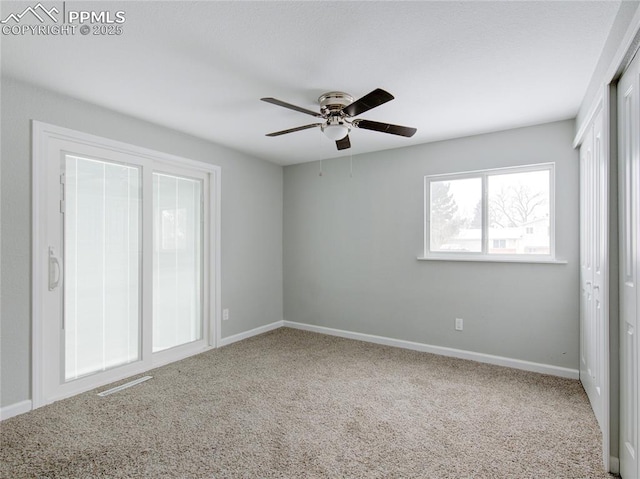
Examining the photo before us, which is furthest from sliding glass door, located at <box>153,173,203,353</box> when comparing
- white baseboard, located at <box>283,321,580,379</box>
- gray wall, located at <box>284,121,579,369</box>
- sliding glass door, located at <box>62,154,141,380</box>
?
white baseboard, located at <box>283,321,580,379</box>

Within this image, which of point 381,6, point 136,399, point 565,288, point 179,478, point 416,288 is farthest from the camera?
point 416,288

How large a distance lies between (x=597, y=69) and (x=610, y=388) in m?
1.97

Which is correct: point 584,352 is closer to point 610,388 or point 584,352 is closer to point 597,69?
point 610,388

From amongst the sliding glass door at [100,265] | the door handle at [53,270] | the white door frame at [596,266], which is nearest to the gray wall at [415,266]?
the white door frame at [596,266]

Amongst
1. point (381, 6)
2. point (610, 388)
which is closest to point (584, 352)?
point (610, 388)

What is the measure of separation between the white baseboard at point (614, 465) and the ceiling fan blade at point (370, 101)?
7.76ft

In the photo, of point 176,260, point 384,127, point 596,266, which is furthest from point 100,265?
point 596,266

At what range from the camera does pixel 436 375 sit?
10.6 ft

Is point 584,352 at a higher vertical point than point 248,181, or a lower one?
lower

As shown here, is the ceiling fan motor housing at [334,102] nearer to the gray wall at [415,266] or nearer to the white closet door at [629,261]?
the white closet door at [629,261]

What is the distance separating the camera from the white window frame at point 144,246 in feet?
8.33

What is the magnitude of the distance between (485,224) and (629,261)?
78.3 inches

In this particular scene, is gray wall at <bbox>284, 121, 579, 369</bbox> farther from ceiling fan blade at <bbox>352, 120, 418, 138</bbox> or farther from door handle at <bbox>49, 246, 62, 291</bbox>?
door handle at <bbox>49, 246, 62, 291</bbox>

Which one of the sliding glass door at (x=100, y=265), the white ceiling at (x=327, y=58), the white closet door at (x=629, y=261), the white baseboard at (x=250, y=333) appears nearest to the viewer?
the white closet door at (x=629, y=261)
